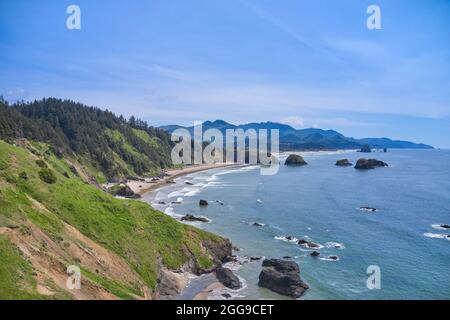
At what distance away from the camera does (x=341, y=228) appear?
263ft

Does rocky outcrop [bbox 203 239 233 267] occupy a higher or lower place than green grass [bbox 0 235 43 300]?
lower

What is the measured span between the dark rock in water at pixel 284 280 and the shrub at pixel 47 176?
3057 cm

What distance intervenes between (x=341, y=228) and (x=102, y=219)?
5029 cm

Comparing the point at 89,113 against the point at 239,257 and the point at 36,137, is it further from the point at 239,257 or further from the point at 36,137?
the point at 239,257

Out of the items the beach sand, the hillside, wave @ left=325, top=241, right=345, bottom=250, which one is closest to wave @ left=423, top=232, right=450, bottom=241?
wave @ left=325, top=241, right=345, bottom=250

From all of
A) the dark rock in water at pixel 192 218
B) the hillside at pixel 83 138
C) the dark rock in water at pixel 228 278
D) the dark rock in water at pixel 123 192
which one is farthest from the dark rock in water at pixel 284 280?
the hillside at pixel 83 138

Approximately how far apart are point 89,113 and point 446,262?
178 m

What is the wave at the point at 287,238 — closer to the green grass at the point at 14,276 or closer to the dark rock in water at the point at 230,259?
the dark rock in water at the point at 230,259

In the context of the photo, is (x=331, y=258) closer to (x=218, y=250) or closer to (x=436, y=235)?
(x=218, y=250)

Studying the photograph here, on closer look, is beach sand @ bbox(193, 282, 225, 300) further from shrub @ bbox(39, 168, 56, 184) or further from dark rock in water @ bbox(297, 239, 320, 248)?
shrub @ bbox(39, 168, 56, 184)

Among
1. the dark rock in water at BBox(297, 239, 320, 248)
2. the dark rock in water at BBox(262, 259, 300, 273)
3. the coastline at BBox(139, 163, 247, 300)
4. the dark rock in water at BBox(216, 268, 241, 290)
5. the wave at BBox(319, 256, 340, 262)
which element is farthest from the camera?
the dark rock in water at BBox(297, 239, 320, 248)

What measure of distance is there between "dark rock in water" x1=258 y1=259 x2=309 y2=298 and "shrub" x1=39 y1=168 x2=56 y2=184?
30.6 meters

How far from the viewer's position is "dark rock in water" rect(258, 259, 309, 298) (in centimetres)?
4809
